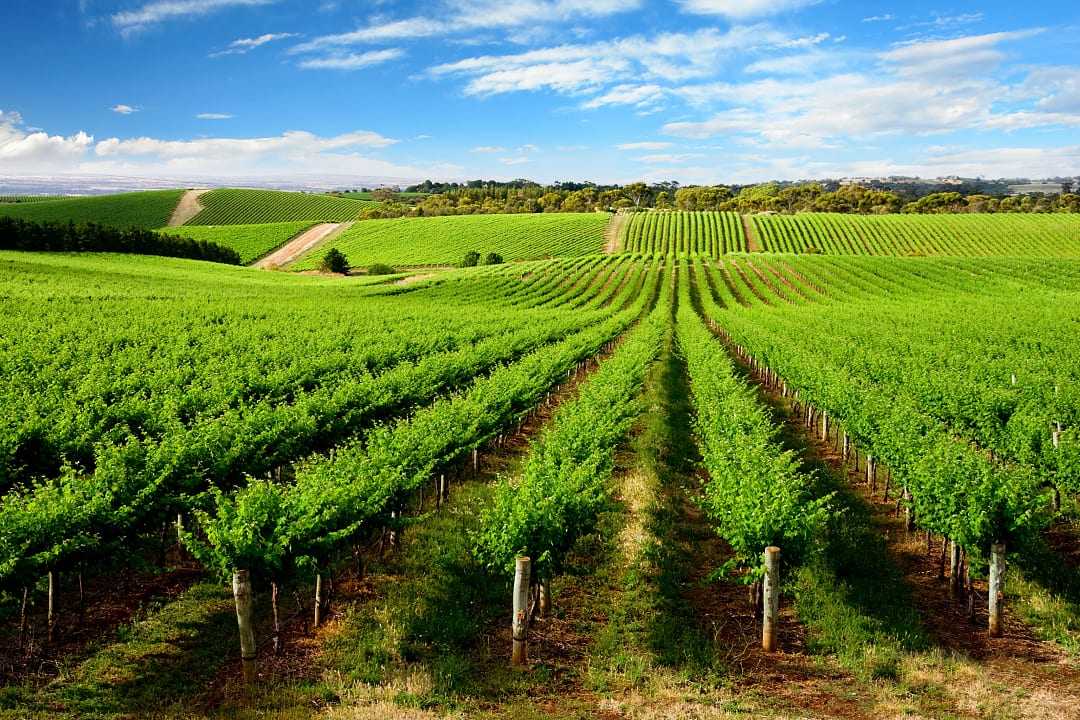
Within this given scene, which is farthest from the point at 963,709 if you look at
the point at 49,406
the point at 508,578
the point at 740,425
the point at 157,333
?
the point at 157,333

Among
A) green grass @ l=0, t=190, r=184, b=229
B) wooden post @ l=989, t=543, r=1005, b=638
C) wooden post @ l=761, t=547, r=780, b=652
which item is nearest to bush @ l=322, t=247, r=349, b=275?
green grass @ l=0, t=190, r=184, b=229

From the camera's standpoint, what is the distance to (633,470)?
1842 centimetres

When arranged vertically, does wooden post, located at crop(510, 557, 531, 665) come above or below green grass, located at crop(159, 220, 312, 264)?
below

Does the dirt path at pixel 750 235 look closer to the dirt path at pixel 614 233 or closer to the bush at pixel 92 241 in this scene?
the dirt path at pixel 614 233

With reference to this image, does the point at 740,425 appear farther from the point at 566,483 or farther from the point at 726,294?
the point at 726,294

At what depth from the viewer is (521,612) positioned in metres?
9.41

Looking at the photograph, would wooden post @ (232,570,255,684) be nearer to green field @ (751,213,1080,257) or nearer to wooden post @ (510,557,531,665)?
wooden post @ (510,557,531,665)

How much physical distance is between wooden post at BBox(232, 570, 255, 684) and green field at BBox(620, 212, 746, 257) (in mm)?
103023

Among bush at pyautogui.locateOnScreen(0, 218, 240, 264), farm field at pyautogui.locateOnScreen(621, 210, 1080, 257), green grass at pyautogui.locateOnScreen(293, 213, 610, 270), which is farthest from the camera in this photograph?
green grass at pyautogui.locateOnScreen(293, 213, 610, 270)

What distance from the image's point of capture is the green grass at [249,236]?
116625 mm

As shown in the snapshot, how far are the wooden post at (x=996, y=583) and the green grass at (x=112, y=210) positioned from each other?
147 metres

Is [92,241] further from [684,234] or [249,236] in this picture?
[684,234]

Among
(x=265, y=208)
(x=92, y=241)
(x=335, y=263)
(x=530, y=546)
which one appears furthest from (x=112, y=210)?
(x=530, y=546)

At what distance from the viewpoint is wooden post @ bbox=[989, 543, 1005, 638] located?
10211mm
